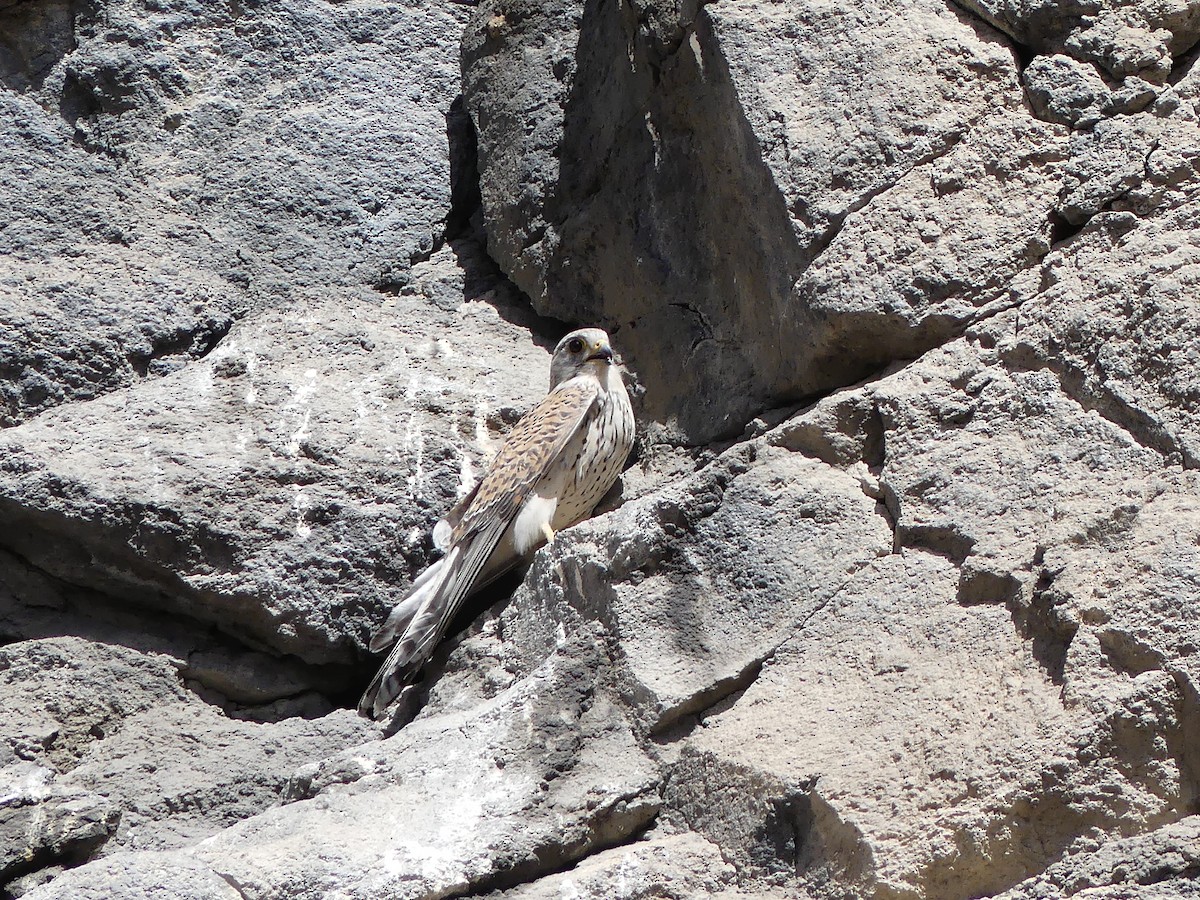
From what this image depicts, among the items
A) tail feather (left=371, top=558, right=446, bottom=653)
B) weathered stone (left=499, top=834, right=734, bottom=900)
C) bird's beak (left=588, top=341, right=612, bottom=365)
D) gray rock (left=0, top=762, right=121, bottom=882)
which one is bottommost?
gray rock (left=0, top=762, right=121, bottom=882)

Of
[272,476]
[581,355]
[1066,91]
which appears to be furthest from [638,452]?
[1066,91]

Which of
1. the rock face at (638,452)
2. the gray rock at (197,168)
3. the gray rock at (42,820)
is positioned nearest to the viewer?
the rock face at (638,452)

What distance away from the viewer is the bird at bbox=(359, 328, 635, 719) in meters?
3.96

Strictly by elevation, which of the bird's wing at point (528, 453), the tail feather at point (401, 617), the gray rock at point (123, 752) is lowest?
the gray rock at point (123, 752)

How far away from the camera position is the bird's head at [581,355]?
4.43 m

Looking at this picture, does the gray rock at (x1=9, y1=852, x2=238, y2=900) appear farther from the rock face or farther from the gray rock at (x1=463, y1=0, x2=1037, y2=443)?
the gray rock at (x1=463, y1=0, x2=1037, y2=443)

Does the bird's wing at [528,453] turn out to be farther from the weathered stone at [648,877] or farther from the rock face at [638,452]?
the weathered stone at [648,877]

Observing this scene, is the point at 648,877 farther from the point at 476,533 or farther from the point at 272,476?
the point at 272,476

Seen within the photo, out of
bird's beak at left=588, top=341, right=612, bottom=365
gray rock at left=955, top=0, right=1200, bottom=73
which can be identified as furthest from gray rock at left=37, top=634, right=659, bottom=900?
gray rock at left=955, top=0, right=1200, bottom=73

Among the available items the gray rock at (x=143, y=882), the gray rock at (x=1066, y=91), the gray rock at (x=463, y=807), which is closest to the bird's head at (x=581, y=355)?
the gray rock at (x=463, y=807)

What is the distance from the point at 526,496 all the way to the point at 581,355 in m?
0.52

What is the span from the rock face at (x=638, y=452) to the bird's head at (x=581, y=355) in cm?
20

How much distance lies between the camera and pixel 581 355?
4484 mm

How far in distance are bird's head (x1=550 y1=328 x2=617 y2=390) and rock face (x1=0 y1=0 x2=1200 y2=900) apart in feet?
0.66
